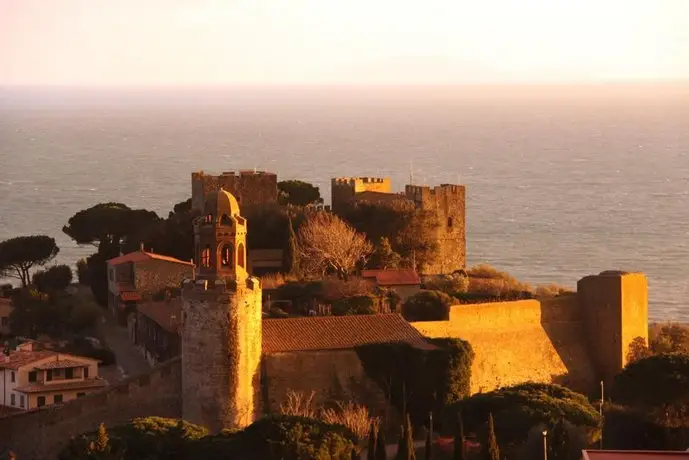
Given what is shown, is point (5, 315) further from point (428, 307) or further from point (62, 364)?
point (428, 307)

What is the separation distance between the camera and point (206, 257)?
35.2m

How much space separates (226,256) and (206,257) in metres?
0.36

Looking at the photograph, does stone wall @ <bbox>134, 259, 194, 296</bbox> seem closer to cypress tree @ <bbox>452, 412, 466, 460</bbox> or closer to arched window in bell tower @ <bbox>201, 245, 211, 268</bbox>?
arched window in bell tower @ <bbox>201, 245, 211, 268</bbox>

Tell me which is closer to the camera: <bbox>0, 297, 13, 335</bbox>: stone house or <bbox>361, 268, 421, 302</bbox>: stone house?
<bbox>361, 268, 421, 302</bbox>: stone house

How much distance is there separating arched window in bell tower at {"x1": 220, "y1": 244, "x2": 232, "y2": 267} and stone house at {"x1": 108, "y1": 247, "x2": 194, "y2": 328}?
974 centimetres

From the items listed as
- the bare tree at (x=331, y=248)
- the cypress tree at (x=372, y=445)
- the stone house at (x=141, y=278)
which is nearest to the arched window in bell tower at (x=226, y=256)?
the cypress tree at (x=372, y=445)

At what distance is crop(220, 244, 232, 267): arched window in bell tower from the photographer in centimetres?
3491

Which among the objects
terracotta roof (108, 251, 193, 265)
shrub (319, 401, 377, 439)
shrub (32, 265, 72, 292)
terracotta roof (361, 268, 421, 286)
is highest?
terracotta roof (108, 251, 193, 265)

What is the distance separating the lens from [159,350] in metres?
40.0

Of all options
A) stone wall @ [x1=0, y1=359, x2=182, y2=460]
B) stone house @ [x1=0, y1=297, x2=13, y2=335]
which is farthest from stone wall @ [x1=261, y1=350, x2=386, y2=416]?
stone house @ [x1=0, y1=297, x2=13, y2=335]

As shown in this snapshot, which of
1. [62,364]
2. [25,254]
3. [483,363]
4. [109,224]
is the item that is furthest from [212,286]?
[25,254]

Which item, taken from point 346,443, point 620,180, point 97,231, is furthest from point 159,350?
point 620,180

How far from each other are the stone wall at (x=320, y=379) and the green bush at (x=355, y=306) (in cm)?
392

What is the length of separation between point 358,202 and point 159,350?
1066 centimetres
